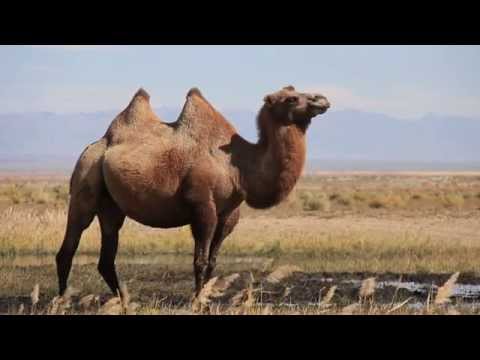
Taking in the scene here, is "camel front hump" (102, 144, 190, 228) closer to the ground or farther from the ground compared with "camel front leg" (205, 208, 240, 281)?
farther from the ground

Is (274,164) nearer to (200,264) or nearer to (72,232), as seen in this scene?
(200,264)

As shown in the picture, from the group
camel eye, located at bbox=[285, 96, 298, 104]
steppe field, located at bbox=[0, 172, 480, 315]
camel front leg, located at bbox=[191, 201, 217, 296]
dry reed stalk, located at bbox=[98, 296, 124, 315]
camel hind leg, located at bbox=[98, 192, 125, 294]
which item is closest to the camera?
dry reed stalk, located at bbox=[98, 296, 124, 315]

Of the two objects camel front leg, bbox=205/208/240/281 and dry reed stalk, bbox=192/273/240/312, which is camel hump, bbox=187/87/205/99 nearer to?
camel front leg, bbox=205/208/240/281

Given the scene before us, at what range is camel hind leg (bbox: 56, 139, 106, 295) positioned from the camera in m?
13.0

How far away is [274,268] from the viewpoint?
16938mm

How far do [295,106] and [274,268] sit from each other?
5020 mm

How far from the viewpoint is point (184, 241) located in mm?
22234

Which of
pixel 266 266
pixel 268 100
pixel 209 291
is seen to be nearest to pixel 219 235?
pixel 268 100

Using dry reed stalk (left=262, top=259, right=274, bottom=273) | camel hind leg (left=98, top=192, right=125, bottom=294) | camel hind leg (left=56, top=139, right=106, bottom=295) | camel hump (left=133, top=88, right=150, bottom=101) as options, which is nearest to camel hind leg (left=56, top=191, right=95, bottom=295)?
camel hind leg (left=56, top=139, right=106, bottom=295)

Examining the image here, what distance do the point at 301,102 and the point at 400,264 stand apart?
6067 mm

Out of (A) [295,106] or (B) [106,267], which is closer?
(A) [295,106]

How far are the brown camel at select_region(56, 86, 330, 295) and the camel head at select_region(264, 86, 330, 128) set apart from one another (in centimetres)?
1

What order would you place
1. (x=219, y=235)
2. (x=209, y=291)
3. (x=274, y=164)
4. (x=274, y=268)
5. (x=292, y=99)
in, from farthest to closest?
(x=274, y=268), (x=219, y=235), (x=274, y=164), (x=292, y=99), (x=209, y=291)

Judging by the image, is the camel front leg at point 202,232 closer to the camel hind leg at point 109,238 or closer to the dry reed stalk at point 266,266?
the camel hind leg at point 109,238
